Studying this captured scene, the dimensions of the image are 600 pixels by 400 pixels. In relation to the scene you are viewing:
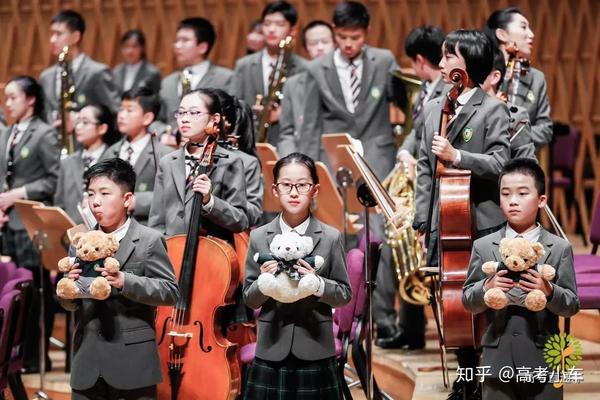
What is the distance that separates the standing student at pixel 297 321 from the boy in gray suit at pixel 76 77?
3.51 metres

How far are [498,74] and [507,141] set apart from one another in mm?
375

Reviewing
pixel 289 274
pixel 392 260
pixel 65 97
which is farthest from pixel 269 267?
pixel 65 97

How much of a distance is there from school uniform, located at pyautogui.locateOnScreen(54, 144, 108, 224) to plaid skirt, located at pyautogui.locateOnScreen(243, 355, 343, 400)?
253 centimetres

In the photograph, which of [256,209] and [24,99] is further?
[24,99]

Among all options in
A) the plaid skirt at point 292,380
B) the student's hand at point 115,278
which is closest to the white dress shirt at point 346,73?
the plaid skirt at point 292,380

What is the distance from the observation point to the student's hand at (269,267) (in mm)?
4059

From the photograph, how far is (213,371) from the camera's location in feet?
15.0

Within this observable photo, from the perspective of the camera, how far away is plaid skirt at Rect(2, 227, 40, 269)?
6785 millimetres

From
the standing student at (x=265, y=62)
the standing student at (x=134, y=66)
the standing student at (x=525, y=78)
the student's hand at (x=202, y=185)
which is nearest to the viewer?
the student's hand at (x=202, y=185)

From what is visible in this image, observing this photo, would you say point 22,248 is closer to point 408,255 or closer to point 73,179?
point 73,179

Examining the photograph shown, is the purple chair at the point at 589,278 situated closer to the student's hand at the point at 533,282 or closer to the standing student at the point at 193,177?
the student's hand at the point at 533,282

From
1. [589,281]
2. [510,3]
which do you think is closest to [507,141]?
[589,281]

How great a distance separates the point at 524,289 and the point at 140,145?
2.87 metres

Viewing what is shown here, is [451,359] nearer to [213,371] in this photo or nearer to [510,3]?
[213,371]
